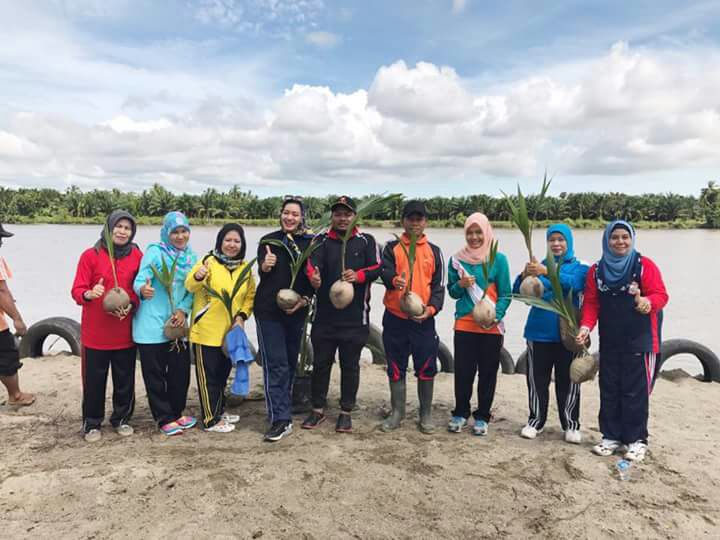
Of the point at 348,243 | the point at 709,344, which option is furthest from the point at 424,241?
the point at 709,344

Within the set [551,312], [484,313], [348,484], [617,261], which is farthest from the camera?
[551,312]

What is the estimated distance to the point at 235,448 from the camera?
3.24 metres

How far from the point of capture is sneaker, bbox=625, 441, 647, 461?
3125mm

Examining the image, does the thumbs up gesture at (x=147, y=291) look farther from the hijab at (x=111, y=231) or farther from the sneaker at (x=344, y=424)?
the sneaker at (x=344, y=424)

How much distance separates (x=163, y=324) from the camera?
10.8 ft

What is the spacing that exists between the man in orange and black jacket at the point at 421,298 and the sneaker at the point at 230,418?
3.64 ft

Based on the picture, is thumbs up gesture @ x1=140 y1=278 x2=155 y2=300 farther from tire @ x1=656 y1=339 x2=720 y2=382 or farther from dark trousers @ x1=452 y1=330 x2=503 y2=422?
tire @ x1=656 y1=339 x2=720 y2=382

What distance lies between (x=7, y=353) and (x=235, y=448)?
6.91 feet

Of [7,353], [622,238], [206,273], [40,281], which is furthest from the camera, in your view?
[40,281]

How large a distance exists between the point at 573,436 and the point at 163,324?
9.28ft


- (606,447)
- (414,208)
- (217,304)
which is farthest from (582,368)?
(217,304)

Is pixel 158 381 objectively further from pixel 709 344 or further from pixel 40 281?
pixel 40 281

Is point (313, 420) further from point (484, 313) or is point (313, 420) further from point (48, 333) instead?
point (48, 333)

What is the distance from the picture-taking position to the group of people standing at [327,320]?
321 centimetres
